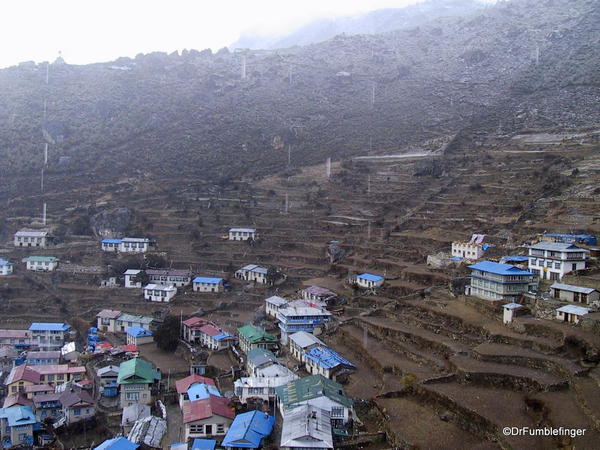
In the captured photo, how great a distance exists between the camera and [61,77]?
67.1 m

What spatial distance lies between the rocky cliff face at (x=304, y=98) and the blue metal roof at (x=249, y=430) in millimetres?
31623

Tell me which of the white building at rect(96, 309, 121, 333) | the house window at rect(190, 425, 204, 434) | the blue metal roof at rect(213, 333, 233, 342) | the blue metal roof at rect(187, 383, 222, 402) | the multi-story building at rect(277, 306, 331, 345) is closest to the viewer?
the house window at rect(190, 425, 204, 434)

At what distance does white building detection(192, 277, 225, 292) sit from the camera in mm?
32281

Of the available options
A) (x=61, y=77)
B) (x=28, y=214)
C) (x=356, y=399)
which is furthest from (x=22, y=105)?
(x=356, y=399)

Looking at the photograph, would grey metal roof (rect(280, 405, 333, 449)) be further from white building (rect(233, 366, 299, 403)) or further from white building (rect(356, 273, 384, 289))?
white building (rect(356, 273, 384, 289))

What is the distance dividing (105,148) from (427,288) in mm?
38257

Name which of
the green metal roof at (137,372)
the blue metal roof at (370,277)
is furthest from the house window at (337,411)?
the blue metal roof at (370,277)

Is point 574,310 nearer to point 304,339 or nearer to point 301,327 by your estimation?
point 304,339

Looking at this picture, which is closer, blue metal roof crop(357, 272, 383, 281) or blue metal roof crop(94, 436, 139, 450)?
blue metal roof crop(94, 436, 139, 450)

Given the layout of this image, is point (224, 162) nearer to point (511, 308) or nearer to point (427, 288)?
point (427, 288)

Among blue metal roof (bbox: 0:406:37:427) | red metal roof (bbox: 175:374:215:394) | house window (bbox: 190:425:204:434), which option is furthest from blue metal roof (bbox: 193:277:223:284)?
house window (bbox: 190:425:204:434)

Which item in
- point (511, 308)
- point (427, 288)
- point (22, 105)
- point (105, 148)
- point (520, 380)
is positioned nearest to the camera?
point (520, 380)

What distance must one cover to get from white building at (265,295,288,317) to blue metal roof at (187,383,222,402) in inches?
280

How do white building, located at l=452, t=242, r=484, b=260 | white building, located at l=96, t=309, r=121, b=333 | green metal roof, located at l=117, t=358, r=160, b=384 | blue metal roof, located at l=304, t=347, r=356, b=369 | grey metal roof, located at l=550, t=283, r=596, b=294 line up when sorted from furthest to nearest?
1. white building, located at l=96, t=309, r=121, b=333
2. white building, located at l=452, t=242, r=484, b=260
3. green metal roof, located at l=117, t=358, r=160, b=384
4. blue metal roof, located at l=304, t=347, r=356, b=369
5. grey metal roof, located at l=550, t=283, r=596, b=294
